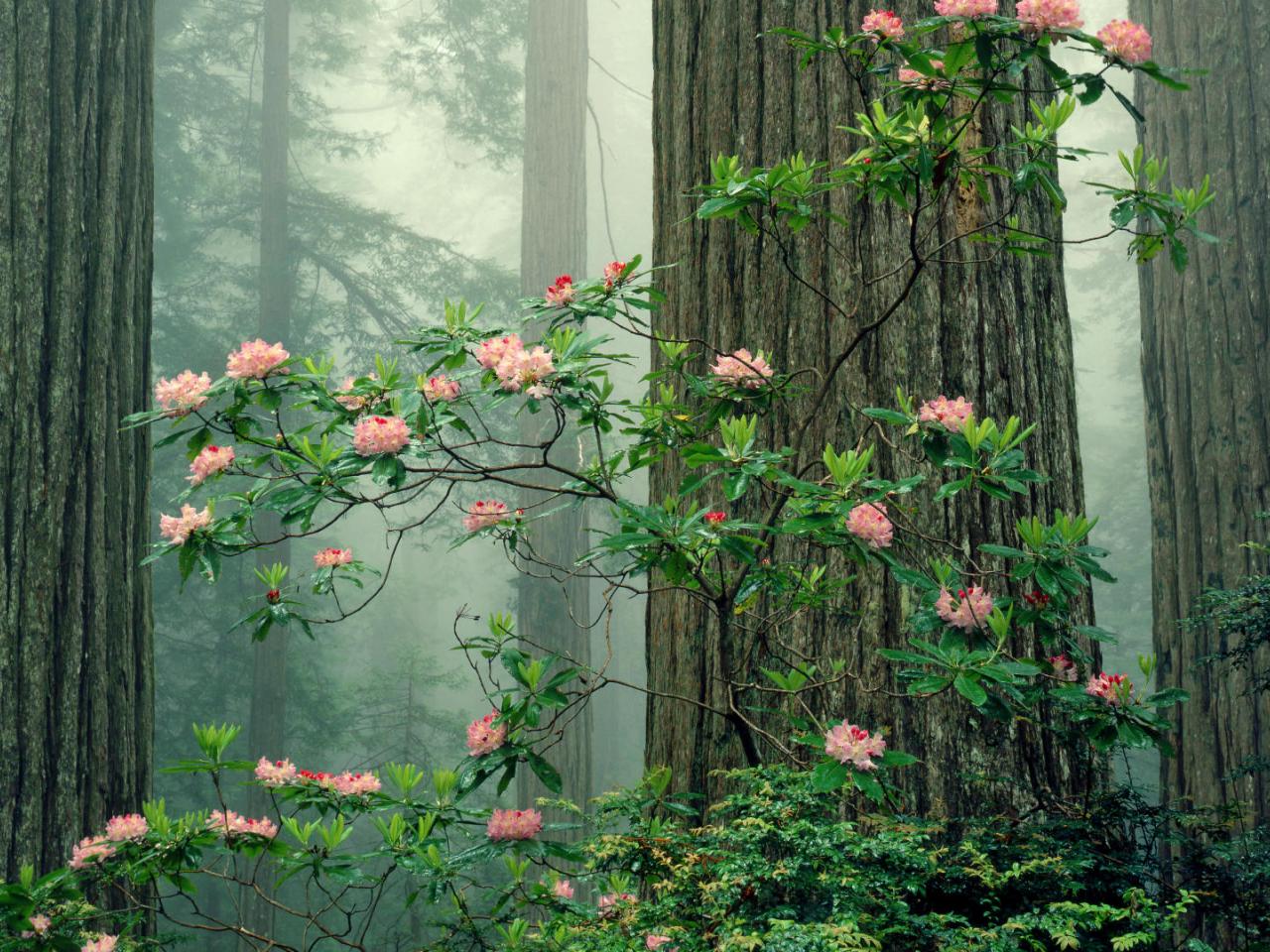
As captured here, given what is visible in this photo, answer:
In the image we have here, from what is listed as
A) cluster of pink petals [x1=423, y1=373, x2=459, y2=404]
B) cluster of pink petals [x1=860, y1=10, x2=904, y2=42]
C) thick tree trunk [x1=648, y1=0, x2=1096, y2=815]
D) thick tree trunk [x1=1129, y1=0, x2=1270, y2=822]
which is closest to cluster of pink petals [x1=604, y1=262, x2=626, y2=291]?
thick tree trunk [x1=648, y1=0, x2=1096, y2=815]

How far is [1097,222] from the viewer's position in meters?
24.7

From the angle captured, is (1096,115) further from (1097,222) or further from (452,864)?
(452,864)

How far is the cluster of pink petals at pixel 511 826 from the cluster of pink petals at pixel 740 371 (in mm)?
827

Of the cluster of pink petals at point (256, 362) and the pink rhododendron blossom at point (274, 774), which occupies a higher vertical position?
the cluster of pink petals at point (256, 362)

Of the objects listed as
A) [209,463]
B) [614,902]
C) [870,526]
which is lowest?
[614,902]

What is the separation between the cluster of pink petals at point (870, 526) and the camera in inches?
62.1

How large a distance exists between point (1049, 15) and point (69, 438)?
2.37m

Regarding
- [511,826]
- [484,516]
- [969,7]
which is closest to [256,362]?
[484,516]

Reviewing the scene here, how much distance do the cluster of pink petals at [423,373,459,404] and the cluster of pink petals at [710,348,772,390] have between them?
0.47 m

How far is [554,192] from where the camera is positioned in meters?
11.1

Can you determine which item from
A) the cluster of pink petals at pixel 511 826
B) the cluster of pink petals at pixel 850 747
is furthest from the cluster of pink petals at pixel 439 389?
the cluster of pink petals at pixel 850 747

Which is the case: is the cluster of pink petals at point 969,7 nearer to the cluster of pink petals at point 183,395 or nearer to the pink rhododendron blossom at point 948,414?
the pink rhododendron blossom at point 948,414

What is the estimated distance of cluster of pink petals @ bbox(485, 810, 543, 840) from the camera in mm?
1901

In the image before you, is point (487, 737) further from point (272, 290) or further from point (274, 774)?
point (272, 290)
